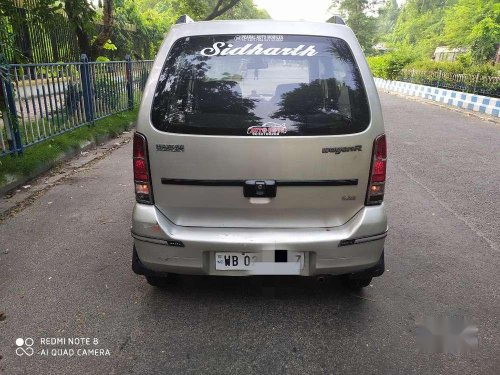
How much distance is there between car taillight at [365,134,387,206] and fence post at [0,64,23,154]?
4.55 metres

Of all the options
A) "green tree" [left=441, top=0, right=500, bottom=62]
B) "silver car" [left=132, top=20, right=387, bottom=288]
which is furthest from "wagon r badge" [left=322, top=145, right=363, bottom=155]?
"green tree" [left=441, top=0, right=500, bottom=62]

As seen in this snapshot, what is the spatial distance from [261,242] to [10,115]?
13.6ft

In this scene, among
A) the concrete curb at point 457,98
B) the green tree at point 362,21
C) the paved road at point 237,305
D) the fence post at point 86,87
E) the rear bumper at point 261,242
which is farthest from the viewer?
the green tree at point 362,21

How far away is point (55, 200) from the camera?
5.04 meters

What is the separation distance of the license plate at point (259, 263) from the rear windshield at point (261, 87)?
758mm

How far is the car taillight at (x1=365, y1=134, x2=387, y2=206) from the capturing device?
2.47 meters

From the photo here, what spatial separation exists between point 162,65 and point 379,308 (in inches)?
86.4

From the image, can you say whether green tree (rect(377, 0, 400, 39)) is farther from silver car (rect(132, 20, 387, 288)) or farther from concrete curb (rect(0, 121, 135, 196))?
silver car (rect(132, 20, 387, 288))

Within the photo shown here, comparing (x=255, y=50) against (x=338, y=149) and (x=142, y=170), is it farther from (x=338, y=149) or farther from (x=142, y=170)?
(x=142, y=170)

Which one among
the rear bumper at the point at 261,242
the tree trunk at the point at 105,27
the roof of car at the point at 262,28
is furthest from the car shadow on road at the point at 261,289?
the tree trunk at the point at 105,27

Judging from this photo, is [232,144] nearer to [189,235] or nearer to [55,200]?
[189,235]

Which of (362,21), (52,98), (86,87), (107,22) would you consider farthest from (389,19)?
(52,98)

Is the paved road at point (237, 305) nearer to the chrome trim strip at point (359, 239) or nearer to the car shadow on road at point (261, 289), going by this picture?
the car shadow on road at point (261, 289)

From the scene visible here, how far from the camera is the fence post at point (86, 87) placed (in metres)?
8.07
